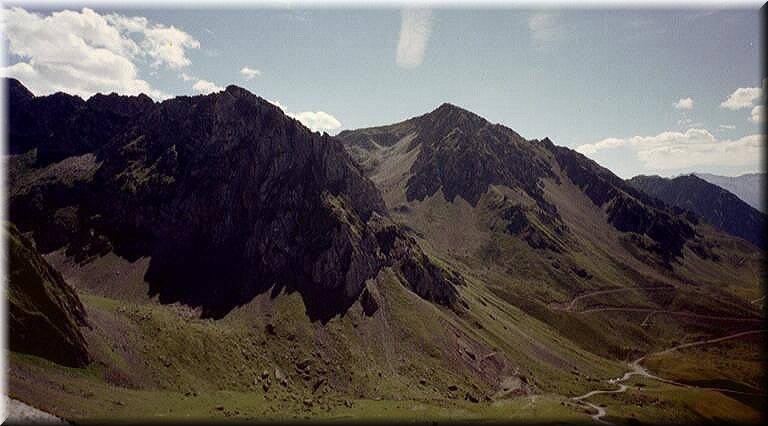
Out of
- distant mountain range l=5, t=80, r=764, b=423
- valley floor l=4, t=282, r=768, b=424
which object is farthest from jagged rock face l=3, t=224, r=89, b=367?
valley floor l=4, t=282, r=768, b=424

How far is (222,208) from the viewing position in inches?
6063

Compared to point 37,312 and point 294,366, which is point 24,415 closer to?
point 37,312

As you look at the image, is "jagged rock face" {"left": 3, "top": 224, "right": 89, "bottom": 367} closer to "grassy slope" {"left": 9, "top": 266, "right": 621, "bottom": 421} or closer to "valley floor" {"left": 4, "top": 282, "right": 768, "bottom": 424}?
"valley floor" {"left": 4, "top": 282, "right": 768, "bottom": 424}

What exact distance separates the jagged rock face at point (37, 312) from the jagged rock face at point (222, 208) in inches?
2072

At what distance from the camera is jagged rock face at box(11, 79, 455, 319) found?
13900cm

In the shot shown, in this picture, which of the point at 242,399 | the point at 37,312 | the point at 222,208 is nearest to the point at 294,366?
the point at 242,399

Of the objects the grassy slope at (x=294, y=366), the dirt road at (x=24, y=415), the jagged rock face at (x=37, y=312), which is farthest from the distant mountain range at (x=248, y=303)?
the dirt road at (x=24, y=415)

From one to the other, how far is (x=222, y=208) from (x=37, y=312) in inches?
3482

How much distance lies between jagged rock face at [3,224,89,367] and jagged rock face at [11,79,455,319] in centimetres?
5264

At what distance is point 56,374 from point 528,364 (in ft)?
413

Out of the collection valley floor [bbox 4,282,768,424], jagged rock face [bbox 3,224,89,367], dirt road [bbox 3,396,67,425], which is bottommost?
valley floor [bbox 4,282,768,424]

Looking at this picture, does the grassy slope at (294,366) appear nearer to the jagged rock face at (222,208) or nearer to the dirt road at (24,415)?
the dirt road at (24,415)

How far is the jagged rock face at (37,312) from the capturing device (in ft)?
211

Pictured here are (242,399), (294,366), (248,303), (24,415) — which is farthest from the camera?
(248,303)
